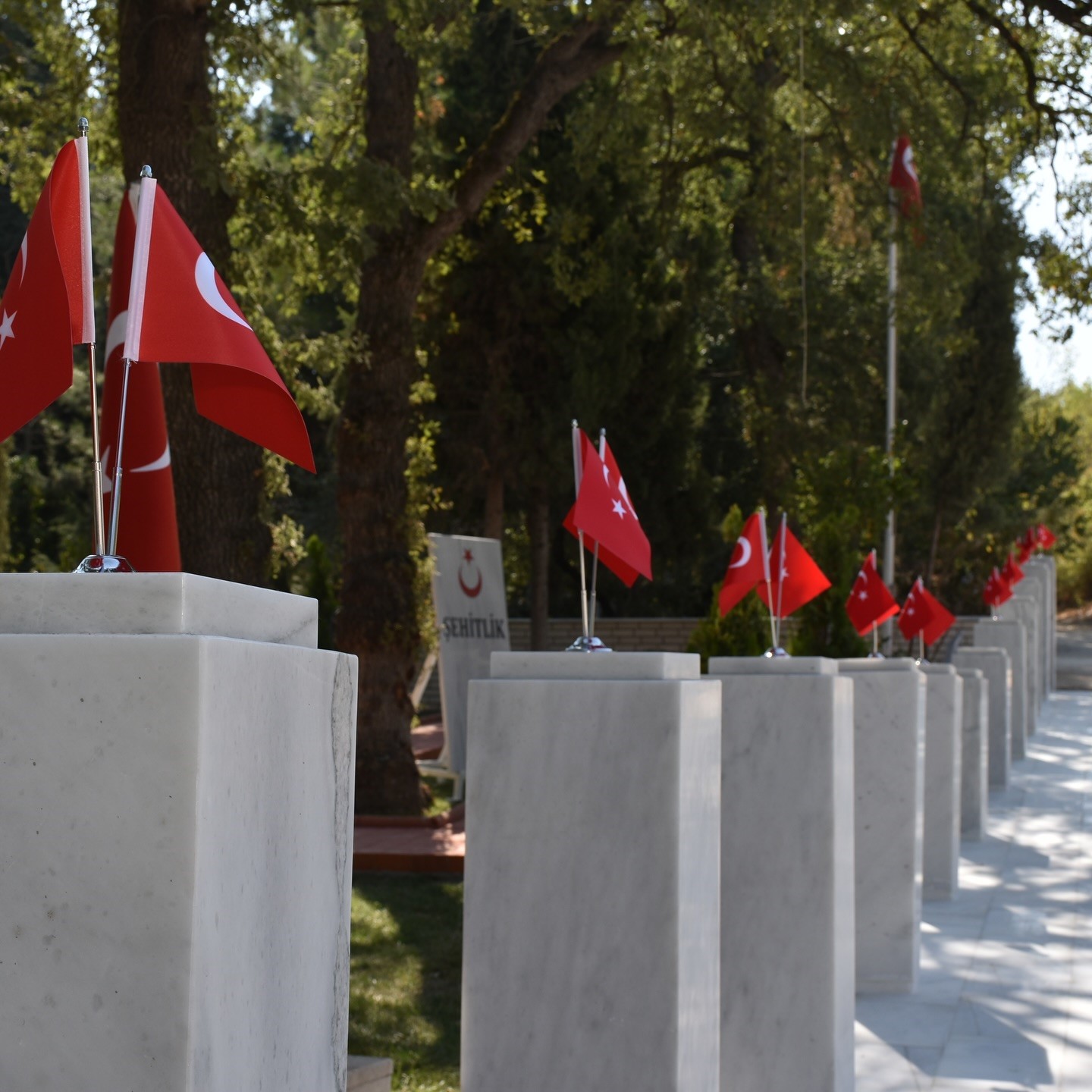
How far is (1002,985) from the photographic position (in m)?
6.93

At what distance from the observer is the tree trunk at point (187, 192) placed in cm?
973

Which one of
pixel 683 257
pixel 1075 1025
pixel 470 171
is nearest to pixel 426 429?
pixel 470 171

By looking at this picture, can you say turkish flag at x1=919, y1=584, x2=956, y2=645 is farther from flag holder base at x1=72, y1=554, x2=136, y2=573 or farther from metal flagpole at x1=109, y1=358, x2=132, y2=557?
flag holder base at x1=72, y1=554, x2=136, y2=573

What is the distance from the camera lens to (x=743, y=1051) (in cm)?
497

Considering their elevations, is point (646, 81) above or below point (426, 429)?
above

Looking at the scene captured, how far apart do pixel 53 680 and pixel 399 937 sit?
6.41 meters

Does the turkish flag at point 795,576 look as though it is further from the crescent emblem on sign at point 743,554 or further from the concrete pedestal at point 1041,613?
the concrete pedestal at point 1041,613

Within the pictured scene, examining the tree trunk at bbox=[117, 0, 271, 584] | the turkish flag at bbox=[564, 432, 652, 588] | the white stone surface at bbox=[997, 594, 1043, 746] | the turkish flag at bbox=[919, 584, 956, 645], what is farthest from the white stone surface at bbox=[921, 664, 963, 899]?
the white stone surface at bbox=[997, 594, 1043, 746]

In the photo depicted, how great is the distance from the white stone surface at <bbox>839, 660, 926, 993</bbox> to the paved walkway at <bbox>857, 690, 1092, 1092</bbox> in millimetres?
204

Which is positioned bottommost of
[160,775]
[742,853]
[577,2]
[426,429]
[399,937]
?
[399,937]

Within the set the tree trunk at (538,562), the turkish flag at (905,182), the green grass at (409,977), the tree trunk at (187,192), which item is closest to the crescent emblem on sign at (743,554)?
the green grass at (409,977)

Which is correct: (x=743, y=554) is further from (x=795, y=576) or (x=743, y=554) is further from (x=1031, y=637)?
(x=1031, y=637)

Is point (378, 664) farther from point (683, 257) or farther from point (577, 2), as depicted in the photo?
point (683, 257)

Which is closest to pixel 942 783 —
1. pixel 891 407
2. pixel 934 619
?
pixel 934 619
